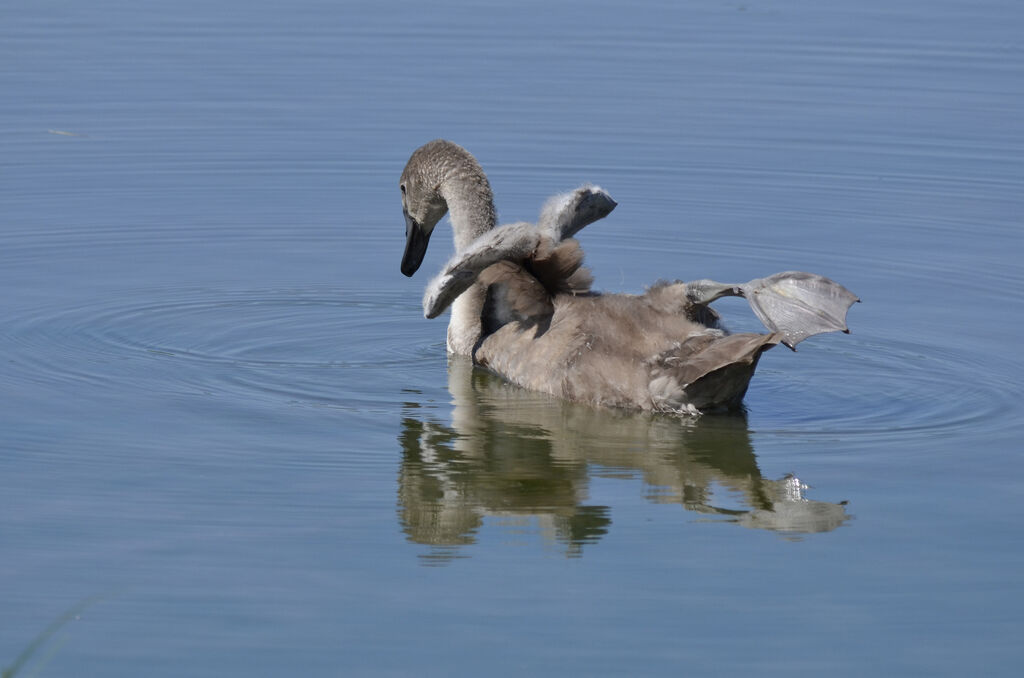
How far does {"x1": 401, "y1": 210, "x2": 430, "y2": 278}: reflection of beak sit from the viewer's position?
1181cm

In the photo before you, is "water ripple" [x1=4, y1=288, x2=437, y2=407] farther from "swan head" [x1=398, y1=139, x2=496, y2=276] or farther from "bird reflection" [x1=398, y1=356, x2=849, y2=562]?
"bird reflection" [x1=398, y1=356, x2=849, y2=562]

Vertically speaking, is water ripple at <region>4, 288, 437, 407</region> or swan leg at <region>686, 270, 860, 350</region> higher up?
swan leg at <region>686, 270, 860, 350</region>

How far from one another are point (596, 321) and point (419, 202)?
2.62 metres

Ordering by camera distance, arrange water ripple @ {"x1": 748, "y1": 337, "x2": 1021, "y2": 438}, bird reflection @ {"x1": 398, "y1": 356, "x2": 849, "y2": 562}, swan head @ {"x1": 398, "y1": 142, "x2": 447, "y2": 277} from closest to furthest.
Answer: bird reflection @ {"x1": 398, "y1": 356, "x2": 849, "y2": 562} → water ripple @ {"x1": 748, "y1": 337, "x2": 1021, "y2": 438} → swan head @ {"x1": 398, "y1": 142, "x2": 447, "y2": 277}

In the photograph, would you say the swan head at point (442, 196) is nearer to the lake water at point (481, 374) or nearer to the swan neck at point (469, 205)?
the swan neck at point (469, 205)

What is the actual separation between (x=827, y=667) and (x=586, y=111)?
1031 centimetres

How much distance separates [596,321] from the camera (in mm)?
9531

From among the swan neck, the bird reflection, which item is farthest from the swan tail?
the swan neck

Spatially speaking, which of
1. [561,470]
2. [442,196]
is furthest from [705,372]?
[442,196]

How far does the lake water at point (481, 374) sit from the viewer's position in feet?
20.9

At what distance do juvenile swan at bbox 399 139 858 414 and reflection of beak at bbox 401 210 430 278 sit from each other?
38.5 inches

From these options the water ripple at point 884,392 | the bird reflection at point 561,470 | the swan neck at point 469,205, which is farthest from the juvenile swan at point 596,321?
the swan neck at point 469,205

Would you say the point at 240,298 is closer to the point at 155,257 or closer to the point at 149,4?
the point at 155,257

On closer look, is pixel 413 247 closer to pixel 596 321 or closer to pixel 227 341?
pixel 227 341
